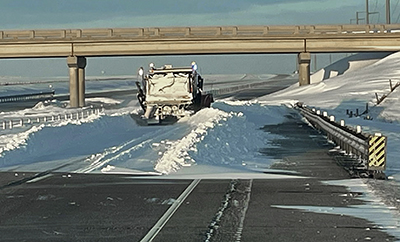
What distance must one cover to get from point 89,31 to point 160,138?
2065 inches

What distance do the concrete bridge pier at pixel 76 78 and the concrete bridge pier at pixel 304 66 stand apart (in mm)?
22363

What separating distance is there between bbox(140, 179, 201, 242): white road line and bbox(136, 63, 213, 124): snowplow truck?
26.9 meters

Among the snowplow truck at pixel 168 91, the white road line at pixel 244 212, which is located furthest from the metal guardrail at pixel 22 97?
the white road line at pixel 244 212

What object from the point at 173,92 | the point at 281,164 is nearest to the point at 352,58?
the point at 173,92

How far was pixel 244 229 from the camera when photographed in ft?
35.3

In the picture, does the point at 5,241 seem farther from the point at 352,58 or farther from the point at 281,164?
the point at 352,58

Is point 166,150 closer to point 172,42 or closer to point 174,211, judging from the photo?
point 174,211

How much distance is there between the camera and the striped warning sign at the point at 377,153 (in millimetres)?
17531

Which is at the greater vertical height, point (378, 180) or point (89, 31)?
point (89, 31)

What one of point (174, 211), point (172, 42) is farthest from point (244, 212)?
point (172, 42)

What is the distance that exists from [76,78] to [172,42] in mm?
10859

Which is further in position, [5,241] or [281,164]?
[281,164]

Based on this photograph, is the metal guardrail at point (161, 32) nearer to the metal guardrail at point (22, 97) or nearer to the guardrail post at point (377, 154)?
the metal guardrail at point (22, 97)

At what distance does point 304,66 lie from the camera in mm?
85062
